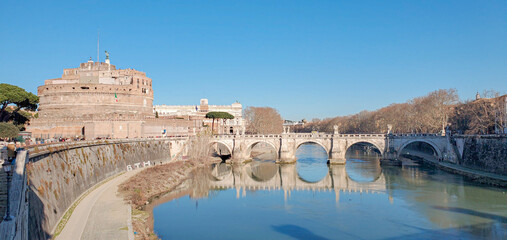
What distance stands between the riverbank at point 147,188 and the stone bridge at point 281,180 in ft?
11.8

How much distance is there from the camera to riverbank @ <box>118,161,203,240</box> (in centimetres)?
1827

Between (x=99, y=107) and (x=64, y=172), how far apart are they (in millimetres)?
30910

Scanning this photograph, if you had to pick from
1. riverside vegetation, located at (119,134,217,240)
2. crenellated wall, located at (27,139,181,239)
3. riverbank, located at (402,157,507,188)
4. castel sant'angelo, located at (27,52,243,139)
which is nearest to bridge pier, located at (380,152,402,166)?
riverbank, located at (402,157,507,188)

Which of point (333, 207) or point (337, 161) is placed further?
point (337, 161)

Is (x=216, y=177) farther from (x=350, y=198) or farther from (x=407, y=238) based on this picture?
(x=407, y=238)

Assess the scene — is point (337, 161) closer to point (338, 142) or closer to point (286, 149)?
point (338, 142)

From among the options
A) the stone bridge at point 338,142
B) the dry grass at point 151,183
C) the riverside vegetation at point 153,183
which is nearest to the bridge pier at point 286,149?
the stone bridge at point 338,142

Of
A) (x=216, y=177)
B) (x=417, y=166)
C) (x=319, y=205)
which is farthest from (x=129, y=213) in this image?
(x=417, y=166)

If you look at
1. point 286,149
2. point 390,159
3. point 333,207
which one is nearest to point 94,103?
point 286,149

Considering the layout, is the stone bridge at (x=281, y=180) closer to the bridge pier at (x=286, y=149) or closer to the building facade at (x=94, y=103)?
the bridge pier at (x=286, y=149)

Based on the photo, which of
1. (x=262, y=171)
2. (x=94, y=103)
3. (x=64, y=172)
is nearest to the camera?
(x=64, y=172)

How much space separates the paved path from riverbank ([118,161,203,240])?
2.17 ft

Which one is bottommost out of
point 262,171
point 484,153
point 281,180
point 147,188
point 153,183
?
point 281,180

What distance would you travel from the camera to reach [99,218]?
17.1m
